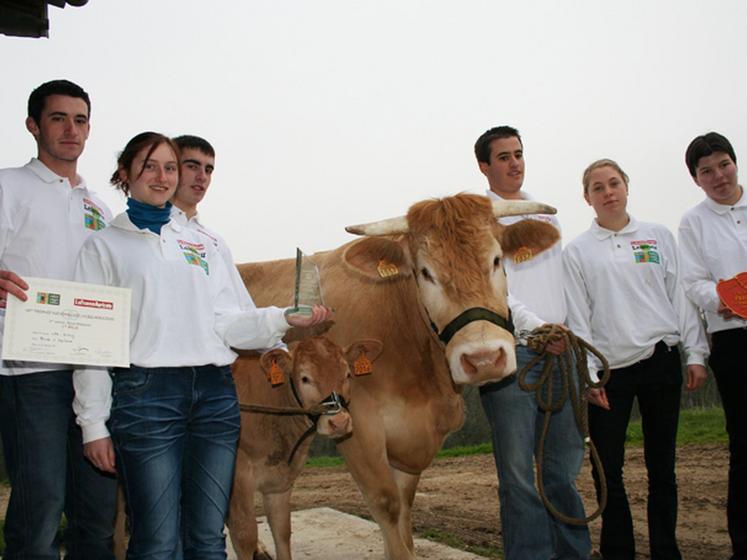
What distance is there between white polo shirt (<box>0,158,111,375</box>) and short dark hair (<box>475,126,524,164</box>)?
8.00 feet

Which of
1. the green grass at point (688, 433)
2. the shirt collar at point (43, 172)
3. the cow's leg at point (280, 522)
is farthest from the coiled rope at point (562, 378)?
the green grass at point (688, 433)

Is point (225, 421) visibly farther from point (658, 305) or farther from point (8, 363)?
point (658, 305)

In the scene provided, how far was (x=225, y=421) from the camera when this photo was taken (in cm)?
337

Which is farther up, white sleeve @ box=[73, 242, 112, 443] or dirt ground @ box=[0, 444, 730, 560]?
white sleeve @ box=[73, 242, 112, 443]

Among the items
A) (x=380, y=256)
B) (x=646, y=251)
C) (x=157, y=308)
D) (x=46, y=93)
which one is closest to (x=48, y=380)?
(x=157, y=308)

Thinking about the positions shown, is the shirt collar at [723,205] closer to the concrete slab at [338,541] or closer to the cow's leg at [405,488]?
the cow's leg at [405,488]

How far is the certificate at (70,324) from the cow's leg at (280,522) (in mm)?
3070

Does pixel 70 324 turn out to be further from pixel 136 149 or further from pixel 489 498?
pixel 489 498

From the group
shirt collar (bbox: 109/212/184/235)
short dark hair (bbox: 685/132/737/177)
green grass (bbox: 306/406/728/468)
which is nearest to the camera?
shirt collar (bbox: 109/212/184/235)

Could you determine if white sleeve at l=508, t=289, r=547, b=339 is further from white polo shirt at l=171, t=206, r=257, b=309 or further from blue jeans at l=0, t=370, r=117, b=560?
blue jeans at l=0, t=370, r=117, b=560

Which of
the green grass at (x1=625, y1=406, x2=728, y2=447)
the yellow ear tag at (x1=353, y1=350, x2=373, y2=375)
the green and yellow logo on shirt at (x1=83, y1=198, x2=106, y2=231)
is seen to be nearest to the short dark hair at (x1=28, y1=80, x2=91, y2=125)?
the green and yellow logo on shirt at (x1=83, y1=198, x2=106, y2=231)

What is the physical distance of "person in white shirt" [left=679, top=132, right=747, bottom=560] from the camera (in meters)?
5.04

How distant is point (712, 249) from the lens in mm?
5273

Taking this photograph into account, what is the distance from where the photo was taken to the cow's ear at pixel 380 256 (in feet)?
15.0
